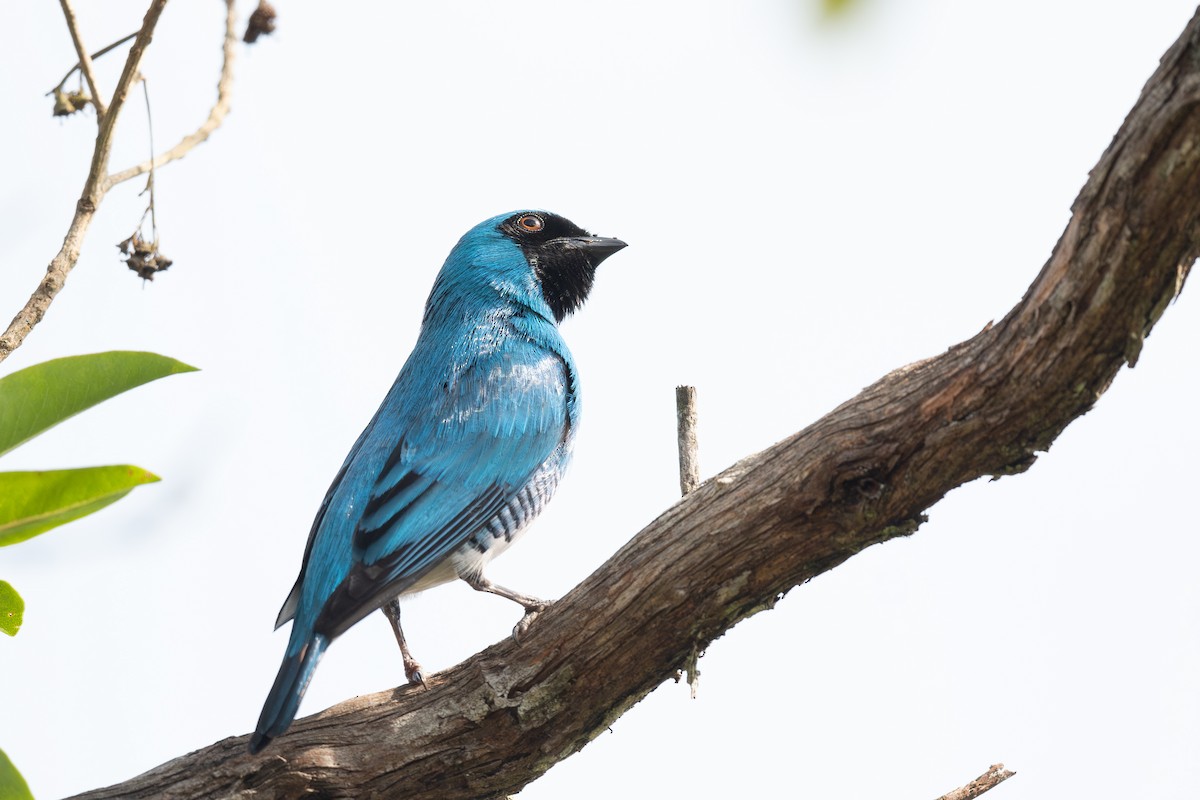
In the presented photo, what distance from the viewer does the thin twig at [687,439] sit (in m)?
5.35

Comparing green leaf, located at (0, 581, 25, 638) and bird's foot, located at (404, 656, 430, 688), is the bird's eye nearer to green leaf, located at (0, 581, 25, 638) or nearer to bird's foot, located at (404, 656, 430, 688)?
bird's foot, located at (404, 656, 430, 688)

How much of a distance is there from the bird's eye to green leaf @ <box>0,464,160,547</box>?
532 centimetres

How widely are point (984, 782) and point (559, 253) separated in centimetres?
489

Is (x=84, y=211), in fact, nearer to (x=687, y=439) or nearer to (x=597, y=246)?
(x=687, y=439)

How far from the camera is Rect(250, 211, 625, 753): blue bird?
5711 millimetres

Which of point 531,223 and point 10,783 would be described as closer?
point 10,783

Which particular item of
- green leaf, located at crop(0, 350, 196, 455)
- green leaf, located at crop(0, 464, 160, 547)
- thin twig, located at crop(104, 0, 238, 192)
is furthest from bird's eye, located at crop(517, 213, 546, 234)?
green leaf, located at crop(0, 464, 160, 547)

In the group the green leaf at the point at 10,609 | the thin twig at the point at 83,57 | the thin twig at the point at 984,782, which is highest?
the thin twig at the point at 83,57

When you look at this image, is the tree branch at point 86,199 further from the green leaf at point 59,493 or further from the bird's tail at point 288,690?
the bird's tail at point 288,690

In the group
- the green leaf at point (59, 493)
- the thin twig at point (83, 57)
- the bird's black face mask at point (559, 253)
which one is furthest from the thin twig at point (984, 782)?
the bird's black face mask at point (559, 253)

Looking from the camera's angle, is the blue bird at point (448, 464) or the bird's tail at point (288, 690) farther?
the blue bird at point (448, 464)

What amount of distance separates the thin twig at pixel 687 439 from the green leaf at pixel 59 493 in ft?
8.25

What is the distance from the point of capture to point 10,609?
3.96 m

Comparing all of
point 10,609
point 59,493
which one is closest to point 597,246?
point 10,609
